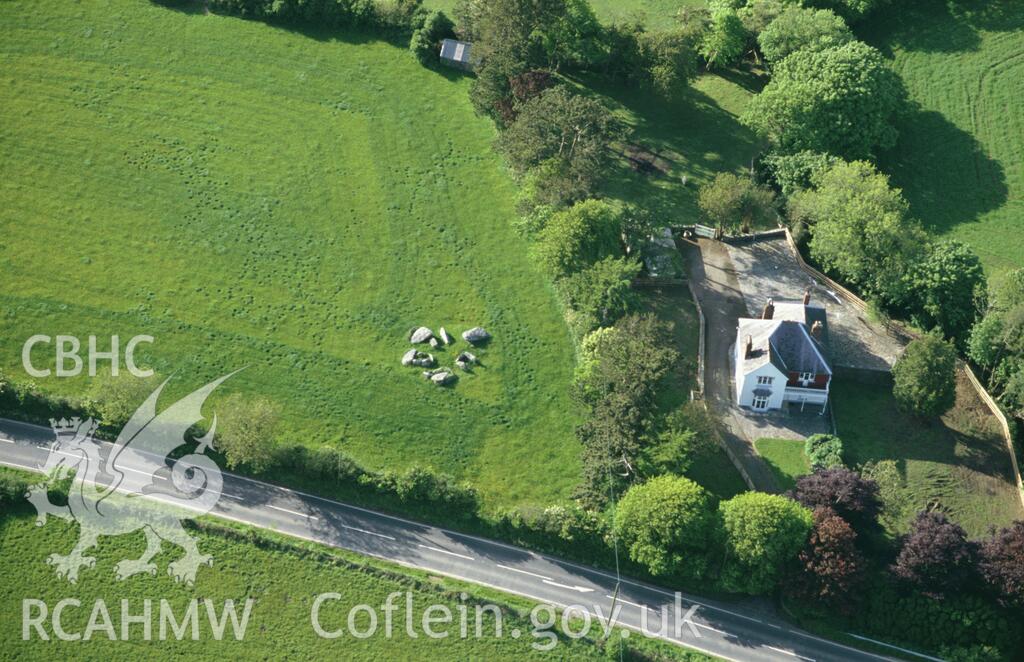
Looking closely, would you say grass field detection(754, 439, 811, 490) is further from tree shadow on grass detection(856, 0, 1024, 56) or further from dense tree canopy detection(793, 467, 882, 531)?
tree shadow on grass detection(856, 0, 1024, 56)

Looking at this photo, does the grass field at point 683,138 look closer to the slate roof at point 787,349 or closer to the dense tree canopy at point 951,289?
the slate roof at point 787,349

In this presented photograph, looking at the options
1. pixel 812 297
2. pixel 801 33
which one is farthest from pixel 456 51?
pixel 812 297

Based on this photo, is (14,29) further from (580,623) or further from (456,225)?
(580,623)

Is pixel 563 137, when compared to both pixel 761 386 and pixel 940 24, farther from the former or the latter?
pixel 940 24

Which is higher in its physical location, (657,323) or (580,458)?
(657,323)

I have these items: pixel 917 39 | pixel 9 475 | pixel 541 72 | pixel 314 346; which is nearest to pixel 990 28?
pixel 917 39

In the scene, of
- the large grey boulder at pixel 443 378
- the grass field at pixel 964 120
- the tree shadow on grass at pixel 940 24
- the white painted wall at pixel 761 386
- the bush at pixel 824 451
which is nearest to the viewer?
the bush at pixel 824 451

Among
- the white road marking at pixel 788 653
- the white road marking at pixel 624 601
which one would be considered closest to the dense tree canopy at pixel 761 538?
the white road marking at pixel 788 653
